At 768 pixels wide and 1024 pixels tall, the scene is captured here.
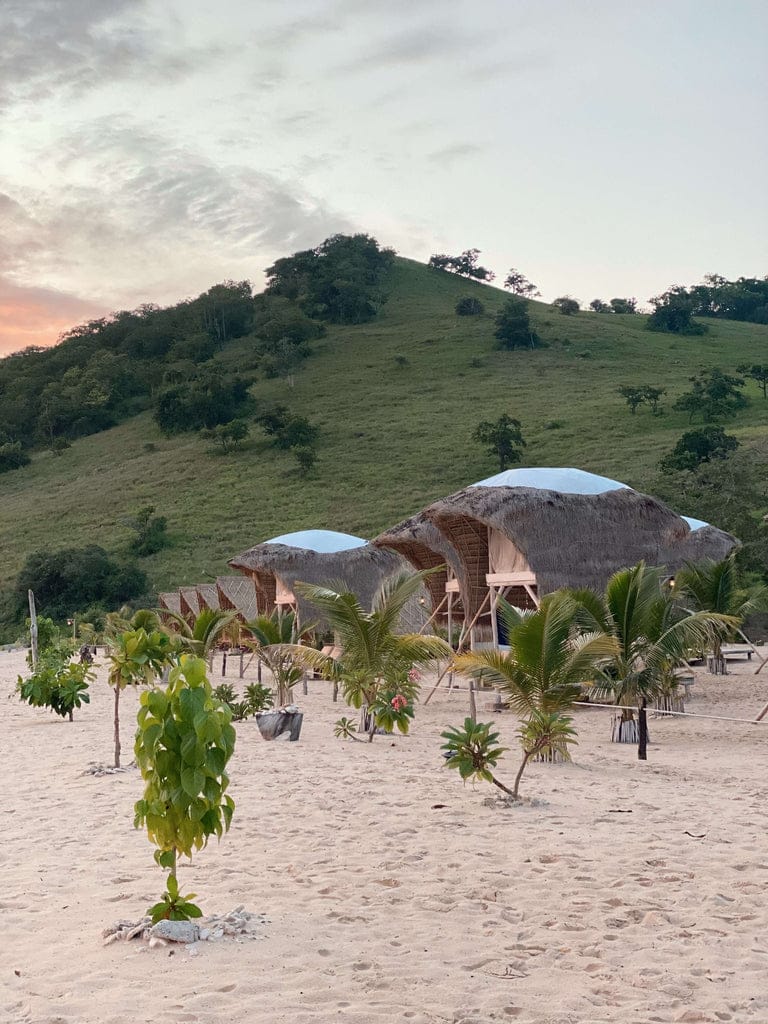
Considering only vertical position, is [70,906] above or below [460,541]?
below

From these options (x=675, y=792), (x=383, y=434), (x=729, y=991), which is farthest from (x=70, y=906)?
(x=383, y=434)

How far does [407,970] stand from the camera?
4.44 m

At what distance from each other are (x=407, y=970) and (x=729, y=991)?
128 cm

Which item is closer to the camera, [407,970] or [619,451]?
[407,970]

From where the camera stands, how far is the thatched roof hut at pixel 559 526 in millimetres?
16344

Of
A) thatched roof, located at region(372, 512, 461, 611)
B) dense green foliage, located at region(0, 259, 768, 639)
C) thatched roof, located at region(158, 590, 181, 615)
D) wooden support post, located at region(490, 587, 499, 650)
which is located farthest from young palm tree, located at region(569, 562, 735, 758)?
thatched roof, located at region(158, 590, 181, 615)

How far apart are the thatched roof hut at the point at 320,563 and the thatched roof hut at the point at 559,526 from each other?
5940 mm

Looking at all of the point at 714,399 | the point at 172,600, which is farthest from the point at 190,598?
the point at 714,399

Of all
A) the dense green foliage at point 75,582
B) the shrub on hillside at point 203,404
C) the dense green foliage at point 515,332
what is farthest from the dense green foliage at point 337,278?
the dense green foliage at point 75,582

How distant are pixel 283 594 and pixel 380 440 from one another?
31.3 metres

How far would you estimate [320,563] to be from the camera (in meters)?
23.4

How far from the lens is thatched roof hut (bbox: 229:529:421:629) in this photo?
2325cm

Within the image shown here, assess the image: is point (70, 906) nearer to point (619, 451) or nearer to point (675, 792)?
point (675, 792)

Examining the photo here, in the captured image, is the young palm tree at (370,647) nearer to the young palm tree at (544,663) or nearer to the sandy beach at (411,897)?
the young palm tree at (544,663)
